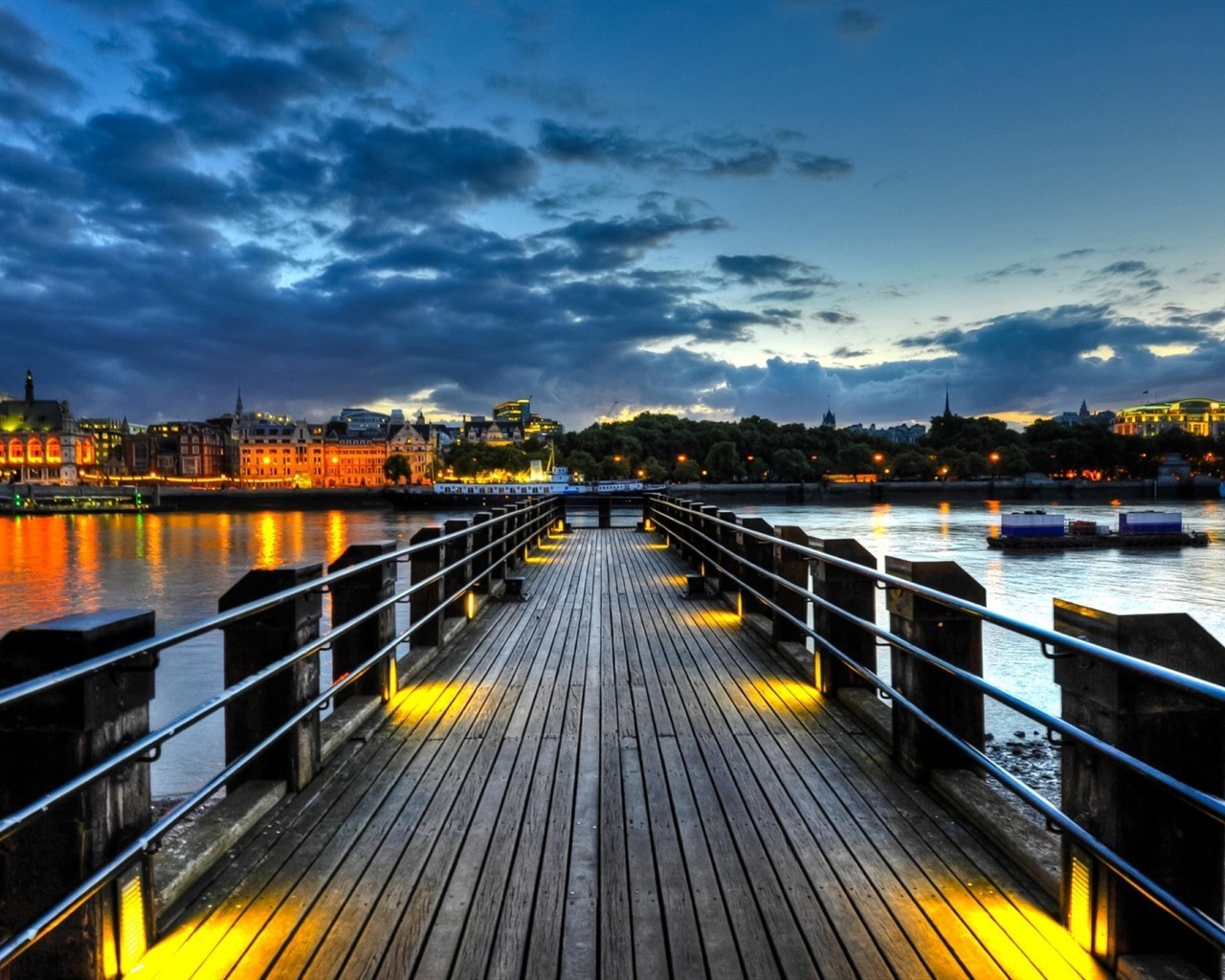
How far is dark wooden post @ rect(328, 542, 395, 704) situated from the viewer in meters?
4.67

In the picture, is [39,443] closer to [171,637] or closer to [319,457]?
[319,457]

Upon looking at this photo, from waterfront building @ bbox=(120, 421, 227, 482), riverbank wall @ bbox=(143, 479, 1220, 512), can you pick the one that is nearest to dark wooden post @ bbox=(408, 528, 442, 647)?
riverbank wall @ bbox=(143, 479, 1220, 512)

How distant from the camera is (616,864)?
9.84 feet

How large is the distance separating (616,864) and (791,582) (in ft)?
12.2

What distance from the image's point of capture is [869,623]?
15.1 ft

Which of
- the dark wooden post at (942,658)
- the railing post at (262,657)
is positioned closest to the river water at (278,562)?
the dark wooden post at (942,658)

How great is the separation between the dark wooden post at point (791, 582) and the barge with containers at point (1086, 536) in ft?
128

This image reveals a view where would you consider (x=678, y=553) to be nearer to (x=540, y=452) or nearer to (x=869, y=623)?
(x=869, y=623)

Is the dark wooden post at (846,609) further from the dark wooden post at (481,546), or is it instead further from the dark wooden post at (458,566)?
the dark wooden post at (481,546)

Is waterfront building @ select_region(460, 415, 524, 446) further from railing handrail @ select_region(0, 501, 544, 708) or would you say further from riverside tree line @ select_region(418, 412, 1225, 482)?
railing handrail @ select_region(0, 501, 544, 708)

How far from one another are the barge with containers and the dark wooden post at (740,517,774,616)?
37.6 m

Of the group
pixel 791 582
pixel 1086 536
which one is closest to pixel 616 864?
pixel 791 582

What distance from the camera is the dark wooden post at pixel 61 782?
2.06 meters

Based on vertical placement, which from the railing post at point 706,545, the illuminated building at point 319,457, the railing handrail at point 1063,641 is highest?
the illuminated building at point 319,457
